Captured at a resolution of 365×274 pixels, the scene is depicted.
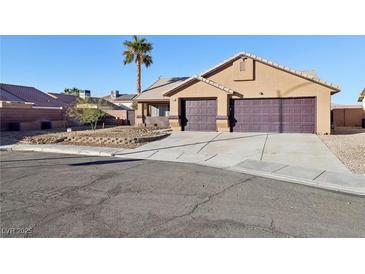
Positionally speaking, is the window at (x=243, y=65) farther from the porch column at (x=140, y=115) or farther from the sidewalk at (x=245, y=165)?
the porch column at (x=140, y=115)

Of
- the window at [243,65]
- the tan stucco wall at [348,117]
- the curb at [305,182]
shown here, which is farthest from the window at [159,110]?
the curb at [305,182]

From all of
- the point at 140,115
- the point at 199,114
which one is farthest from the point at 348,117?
the point at 140,115

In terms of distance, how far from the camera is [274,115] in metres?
18.3

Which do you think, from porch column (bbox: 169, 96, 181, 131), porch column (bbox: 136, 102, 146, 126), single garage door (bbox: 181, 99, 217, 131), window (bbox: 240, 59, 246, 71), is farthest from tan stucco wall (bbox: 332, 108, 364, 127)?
porch column (bbox: 136, 102, 146, 126)

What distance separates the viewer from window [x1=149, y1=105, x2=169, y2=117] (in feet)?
91.8

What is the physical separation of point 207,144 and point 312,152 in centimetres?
487

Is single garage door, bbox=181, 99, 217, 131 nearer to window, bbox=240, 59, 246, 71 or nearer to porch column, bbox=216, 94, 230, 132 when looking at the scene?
porch column, bbox=216, 94, 230, 132

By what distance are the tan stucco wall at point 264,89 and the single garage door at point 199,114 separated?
554 mm

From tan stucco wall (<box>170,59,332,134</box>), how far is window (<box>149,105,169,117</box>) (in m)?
7.93

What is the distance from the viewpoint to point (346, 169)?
8031 mm

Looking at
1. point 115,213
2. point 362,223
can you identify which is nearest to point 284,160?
point 362,223

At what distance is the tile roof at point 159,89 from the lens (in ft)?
80.2

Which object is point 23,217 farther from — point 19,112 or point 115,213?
point 19,112

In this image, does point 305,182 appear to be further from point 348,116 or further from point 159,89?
point 348,116
